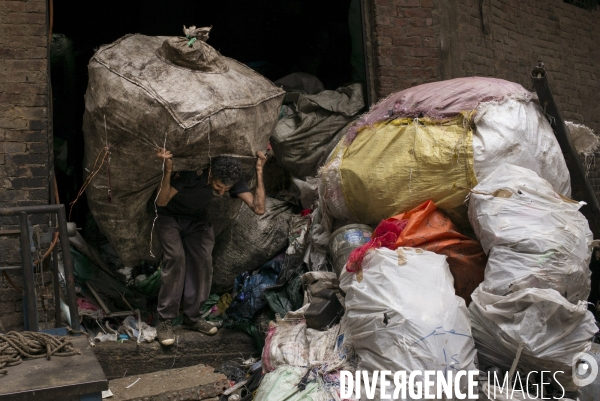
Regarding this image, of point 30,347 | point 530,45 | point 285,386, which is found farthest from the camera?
point 530,45

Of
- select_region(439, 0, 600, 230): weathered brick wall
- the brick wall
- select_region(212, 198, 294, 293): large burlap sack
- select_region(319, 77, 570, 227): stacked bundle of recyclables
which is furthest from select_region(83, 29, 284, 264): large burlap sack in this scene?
select_region(439, 0, 600, 230): weathered brick wall

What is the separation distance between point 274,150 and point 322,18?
287 cm

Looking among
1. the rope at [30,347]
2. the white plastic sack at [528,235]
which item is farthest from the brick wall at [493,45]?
the rope at [30,347]

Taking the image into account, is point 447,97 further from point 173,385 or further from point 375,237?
point 173,385

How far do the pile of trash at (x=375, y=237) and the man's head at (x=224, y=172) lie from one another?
0.22 ft

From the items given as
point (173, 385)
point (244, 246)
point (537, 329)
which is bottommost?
point (173, 385)

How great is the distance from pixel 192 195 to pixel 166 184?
355 millimetres

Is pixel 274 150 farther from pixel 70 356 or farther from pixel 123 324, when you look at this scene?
pixel 70 356

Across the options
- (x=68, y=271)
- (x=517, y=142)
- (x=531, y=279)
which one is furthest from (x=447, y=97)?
(x=68, y=271)

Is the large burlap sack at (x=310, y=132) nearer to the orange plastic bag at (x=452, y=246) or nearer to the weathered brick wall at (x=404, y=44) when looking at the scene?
the weathered brick wall at (x=404, y=44)

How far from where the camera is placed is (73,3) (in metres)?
7.79

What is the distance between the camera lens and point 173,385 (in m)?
4.47

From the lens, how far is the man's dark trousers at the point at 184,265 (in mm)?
4684

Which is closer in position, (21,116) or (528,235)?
(528,235)
